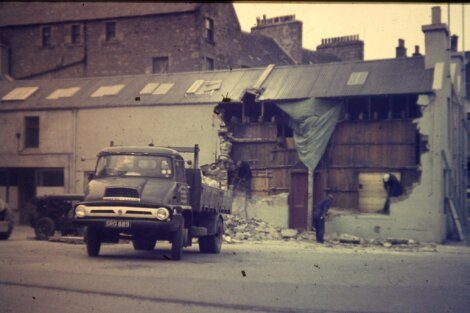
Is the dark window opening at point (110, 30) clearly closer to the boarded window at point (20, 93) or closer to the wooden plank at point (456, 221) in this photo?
the boarded window at point (20, 93)

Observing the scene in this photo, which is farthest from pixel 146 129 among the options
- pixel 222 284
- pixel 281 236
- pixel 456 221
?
pixel 222 284

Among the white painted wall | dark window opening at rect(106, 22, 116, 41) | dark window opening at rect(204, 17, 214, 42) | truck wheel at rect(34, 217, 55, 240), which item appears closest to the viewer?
truck wheel at rect(34, 217, 55, 240)

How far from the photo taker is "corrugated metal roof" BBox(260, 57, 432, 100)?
2603 centimetres

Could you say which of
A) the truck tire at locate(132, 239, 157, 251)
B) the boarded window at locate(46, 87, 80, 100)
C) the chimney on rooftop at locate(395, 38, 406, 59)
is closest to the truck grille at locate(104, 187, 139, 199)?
the truck tire at locate(132, 239, 157, 251)

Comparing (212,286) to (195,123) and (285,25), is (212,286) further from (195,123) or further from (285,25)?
(285,25)

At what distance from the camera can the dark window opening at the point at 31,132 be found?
1307 inches

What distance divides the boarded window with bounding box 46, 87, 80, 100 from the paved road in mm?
18854

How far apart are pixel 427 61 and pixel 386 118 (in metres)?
2.94

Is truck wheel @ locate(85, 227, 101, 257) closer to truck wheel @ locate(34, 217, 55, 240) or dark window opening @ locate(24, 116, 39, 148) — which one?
truck wheel @ locate(34, 217, 55, 240)

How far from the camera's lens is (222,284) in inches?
411

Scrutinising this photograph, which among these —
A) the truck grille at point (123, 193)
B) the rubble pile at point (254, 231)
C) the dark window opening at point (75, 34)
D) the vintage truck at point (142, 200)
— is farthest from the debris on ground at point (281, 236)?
the dark window opening at point (75, 34)

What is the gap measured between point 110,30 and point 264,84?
15.8m

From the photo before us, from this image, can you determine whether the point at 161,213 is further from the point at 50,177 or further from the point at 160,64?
the point at 160,64

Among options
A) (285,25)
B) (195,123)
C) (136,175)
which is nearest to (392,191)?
(195,123)
